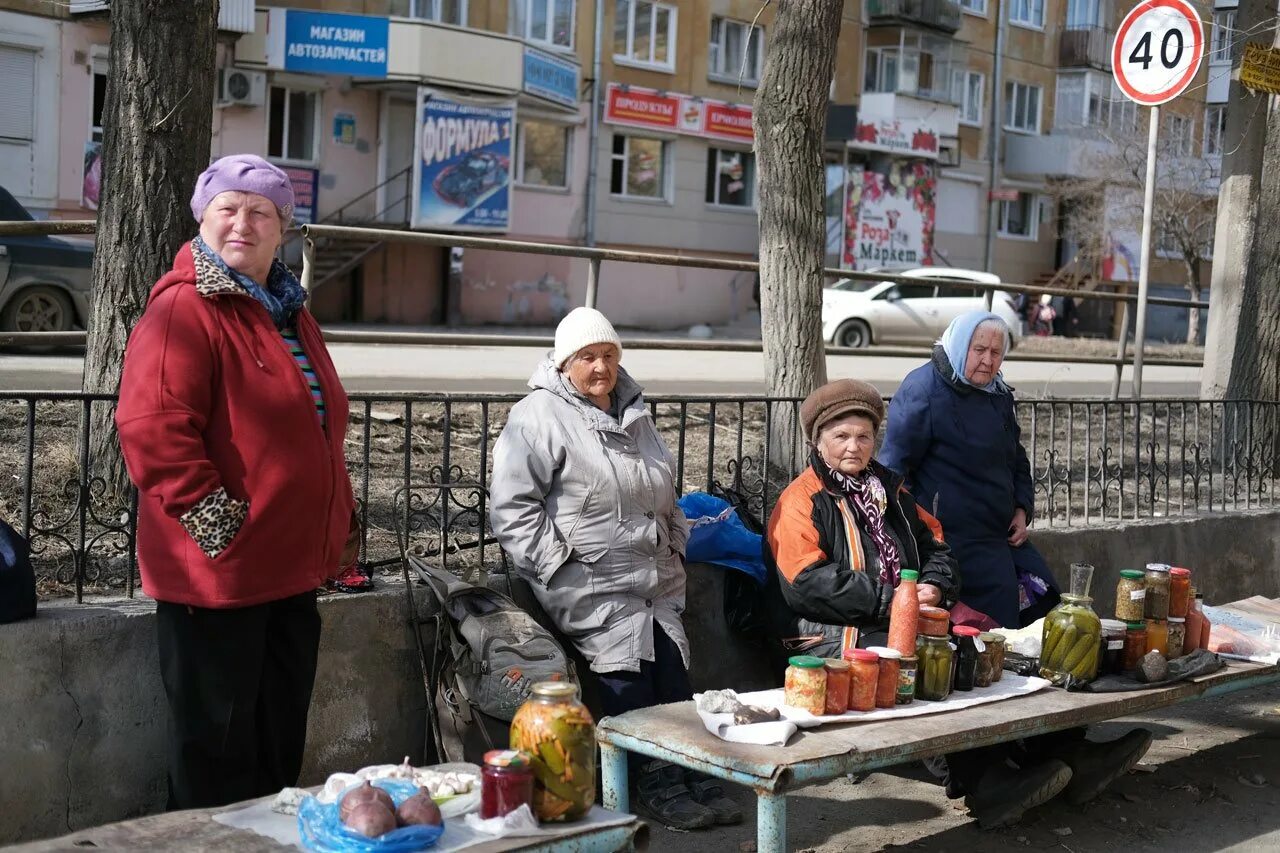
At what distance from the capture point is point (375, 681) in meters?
4.66

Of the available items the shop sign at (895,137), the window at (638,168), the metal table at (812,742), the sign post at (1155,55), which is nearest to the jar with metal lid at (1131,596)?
the metal table at (812,742)

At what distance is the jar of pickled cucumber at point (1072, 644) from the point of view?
4551 millimetres

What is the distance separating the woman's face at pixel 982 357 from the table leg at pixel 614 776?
2.08 m

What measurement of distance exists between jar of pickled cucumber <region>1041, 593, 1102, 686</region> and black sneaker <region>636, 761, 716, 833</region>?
1.12m

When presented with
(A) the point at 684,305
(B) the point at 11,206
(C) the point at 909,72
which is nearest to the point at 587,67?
(A) the point at 684,305

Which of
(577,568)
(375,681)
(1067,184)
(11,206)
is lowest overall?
(375,681)

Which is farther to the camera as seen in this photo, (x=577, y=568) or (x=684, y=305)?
(x=684, y=305)

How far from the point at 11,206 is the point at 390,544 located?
9.19 meters

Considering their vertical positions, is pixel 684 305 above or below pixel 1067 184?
below

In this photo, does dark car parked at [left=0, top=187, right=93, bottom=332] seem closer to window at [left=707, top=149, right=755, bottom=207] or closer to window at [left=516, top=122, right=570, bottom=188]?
window at [left=516, top=122, right=570, bottom=188]

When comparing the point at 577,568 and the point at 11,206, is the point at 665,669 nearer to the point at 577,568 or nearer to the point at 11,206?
the point at 577,568

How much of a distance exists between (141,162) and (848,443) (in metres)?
2.51

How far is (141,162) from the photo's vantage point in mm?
5090

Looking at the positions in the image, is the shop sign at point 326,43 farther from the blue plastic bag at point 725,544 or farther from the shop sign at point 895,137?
the blue plastic bag at point 725,544
